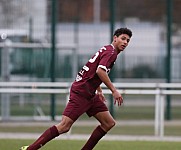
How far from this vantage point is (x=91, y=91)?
35.1ft

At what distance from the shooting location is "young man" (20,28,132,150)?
33.9 ft

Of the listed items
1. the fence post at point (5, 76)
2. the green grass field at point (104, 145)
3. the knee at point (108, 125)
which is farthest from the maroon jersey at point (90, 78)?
the fence post at point (5, 76)

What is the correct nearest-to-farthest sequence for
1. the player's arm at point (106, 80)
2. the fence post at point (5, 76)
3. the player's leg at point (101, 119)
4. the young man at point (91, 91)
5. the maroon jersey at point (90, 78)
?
the player's arm at point (106, 80) < the young man at point (91, 91) < the maroon jersey at point (90, 78) < the player's leg at point (101, 119) < the fence post at point (5, 76)

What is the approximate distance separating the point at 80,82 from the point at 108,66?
576 mm

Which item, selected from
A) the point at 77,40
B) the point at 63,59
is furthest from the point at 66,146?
the point at 77,40

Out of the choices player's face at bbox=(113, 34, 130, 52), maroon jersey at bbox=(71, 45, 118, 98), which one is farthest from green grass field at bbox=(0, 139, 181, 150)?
player's face at bbox=(113, 34, 130, 52)

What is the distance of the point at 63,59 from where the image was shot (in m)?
22.8

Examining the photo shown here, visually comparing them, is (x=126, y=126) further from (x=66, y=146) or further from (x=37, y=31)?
(x=66, y=146)

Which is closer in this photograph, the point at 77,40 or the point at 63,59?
the point at 63,59

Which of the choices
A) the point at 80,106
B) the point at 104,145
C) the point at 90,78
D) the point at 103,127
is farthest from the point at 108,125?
the point at 104,145

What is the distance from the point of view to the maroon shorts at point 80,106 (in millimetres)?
10531

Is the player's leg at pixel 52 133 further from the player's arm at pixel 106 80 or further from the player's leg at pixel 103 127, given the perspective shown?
the player's arm at pixel 106 80

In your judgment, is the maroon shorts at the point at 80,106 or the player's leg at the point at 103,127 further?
the player's leg at the point at 103,127

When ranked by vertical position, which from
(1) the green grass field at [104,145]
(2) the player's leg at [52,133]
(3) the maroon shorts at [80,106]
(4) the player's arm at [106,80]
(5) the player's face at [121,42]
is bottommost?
(1) the green grass field at [104,145]
